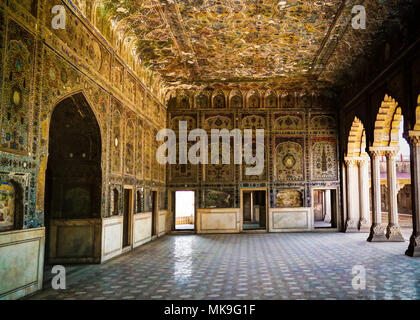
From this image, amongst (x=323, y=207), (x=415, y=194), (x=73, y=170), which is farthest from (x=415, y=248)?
(x=323, y=207)

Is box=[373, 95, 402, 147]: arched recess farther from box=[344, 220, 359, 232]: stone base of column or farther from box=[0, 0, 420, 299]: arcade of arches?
box=[344, 220, 359, 232]: stone base of column

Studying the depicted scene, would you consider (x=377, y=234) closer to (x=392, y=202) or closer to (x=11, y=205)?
(x=392, y=202)

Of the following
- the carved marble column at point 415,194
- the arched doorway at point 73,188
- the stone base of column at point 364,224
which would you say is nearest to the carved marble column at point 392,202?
the carved marble column at point 415,194

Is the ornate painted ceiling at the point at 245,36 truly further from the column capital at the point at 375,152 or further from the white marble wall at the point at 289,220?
the white marble wall at the point at 289,220

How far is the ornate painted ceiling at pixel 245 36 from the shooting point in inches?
366

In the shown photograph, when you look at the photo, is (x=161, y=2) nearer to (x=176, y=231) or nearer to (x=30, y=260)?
(x=30, y=260)

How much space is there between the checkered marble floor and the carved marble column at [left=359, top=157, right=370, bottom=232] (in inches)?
132

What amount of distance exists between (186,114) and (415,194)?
10.1m

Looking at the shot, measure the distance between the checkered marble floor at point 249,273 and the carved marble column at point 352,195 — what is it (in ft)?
11.8

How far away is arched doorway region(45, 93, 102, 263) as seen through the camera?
869 centimetres
